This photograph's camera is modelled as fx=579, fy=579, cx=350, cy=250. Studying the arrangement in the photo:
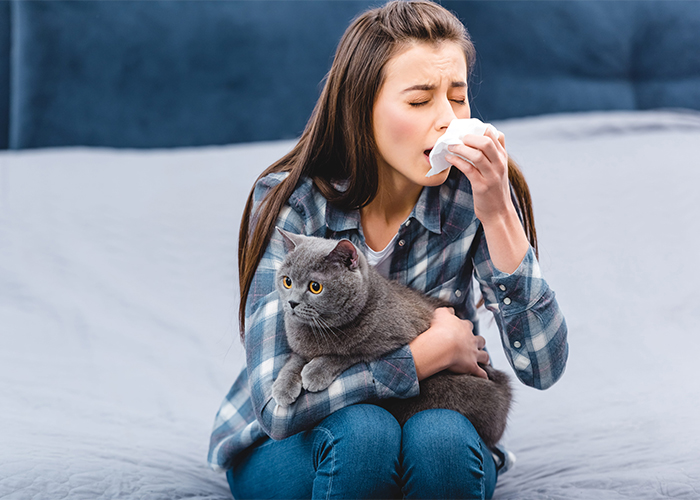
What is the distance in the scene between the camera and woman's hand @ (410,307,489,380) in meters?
1.00

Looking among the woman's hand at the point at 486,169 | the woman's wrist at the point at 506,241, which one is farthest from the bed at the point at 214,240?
the woman's hand at the point at 486,169

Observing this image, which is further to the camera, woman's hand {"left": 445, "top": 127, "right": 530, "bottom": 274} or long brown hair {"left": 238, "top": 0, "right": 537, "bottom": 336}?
long brown hair {"left": 238, "top": 0, "right": 537, "bottom": 336}

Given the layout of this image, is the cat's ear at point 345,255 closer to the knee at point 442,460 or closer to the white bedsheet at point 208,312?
the knee at point 442,460

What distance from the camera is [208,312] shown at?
2.02m

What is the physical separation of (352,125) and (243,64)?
1707mm

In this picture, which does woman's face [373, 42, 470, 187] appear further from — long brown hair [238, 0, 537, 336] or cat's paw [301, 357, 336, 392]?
cat's paw [301, 357, 336, 392]

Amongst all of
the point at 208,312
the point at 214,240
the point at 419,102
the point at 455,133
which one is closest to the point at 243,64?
the point at 214,240

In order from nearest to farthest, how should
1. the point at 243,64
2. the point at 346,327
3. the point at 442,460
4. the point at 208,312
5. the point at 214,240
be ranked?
1. the point at 442,460
2. the point at 346,327
3. the point at 208,312
4. the point at 214,240
5. the point at 243,64

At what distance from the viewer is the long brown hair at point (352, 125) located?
1.10 metres

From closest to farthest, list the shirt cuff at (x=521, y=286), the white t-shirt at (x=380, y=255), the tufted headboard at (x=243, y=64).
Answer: the shirt cuff at (x=521, y=286)
the white t-shirt at (x=380, y=255)
the tufted headboard at (x=243, y=64)

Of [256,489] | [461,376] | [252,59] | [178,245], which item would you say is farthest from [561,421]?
[252,59]

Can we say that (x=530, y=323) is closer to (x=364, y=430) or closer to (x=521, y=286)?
(x=521, y=286)

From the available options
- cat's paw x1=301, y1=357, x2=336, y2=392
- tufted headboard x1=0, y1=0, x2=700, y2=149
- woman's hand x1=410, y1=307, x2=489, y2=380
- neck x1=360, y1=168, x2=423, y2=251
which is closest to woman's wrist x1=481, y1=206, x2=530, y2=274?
woman's hand x1=410, y1=307, x2=489, y2=380

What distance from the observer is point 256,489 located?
1.08m
